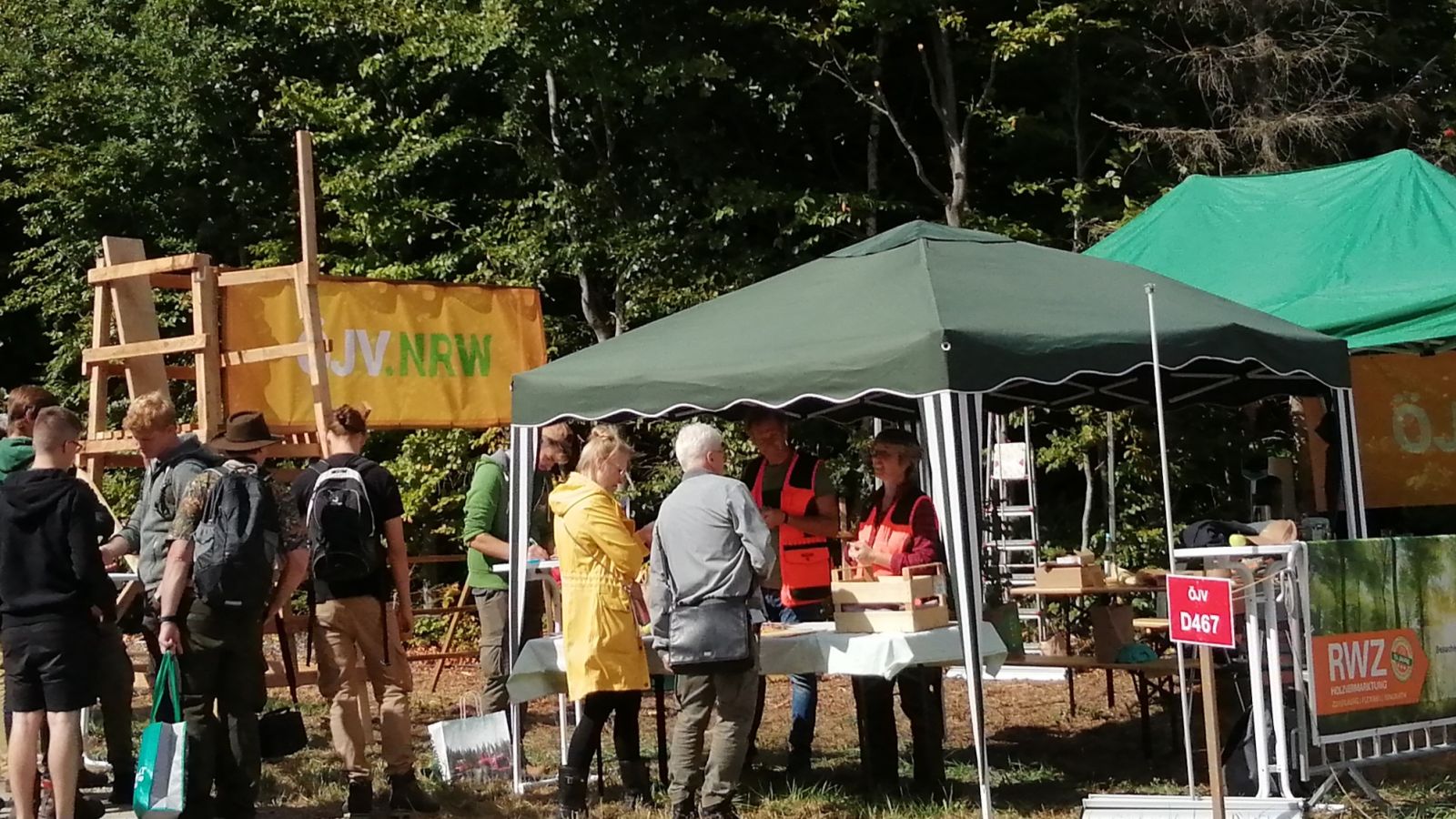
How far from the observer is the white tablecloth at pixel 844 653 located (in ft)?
20.6

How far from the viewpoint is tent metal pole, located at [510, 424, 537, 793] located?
7.41 meters

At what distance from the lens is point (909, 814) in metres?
6.68

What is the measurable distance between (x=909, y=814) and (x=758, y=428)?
1980 millimetres

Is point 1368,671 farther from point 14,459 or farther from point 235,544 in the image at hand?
point 14,459

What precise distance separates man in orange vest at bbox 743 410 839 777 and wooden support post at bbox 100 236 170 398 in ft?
9.77

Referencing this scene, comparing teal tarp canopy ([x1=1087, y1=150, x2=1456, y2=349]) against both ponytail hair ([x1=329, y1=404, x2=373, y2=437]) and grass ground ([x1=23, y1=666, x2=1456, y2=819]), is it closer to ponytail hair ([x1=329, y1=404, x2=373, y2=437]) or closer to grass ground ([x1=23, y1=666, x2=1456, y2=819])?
grass ground ([x1=23, y1=666, x2=1456, y2=819])

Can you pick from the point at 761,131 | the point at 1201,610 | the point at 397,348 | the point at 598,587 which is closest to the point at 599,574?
the point at 598,587

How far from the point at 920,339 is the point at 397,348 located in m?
3.86

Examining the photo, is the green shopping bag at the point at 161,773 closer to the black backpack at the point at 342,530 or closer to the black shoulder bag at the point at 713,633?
the black backpack at the point at 342,530

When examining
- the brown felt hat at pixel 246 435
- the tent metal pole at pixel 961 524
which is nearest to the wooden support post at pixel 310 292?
the brown felt hat at pixel 246 435

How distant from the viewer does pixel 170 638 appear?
239 inches

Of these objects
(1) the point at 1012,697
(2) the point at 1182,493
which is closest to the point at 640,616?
(1) the point at 1012,697

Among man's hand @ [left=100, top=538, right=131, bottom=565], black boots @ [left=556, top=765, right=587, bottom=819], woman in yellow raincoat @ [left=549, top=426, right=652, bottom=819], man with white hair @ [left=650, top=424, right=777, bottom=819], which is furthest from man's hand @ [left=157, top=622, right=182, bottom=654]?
man with white hair @ [left=650, top=424, right=777, bottom=819]

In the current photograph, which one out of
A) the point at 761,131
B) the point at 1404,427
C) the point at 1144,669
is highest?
the point at 761,131
